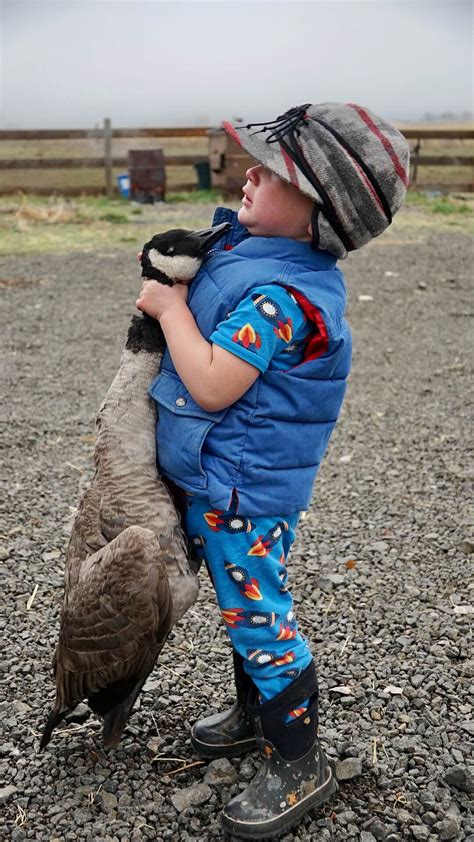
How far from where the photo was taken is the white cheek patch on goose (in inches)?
86.2

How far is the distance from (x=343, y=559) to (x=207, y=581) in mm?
639

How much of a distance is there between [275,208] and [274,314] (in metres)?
0.30

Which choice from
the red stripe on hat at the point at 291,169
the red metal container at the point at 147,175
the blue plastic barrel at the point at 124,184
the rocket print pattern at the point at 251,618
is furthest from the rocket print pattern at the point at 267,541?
the blue plastic barrel at the point at 124,184

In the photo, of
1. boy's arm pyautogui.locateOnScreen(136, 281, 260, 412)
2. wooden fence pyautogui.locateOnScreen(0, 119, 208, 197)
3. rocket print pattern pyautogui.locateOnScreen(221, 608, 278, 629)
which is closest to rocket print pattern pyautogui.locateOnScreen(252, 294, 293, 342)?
boy's arm pyautogui.locateOnScreen(136, 281, 260, 412)

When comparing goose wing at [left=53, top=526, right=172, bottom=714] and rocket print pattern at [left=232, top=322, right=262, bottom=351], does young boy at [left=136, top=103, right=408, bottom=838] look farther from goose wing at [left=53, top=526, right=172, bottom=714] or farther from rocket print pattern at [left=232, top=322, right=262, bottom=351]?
goose wing at [left=53, top=526, right=172, bottom=714]

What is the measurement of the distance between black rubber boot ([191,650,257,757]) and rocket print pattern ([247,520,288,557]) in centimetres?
57

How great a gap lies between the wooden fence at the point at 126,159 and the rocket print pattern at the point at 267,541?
14.7 metres

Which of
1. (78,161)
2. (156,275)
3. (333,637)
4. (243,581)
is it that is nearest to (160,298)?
(156,275)

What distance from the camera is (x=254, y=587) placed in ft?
7.24

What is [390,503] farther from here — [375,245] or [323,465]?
[375,245]

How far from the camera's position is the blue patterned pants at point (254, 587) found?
2197 millimetres

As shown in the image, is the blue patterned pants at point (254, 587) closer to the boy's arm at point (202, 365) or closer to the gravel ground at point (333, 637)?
the boy's arm at point (202, 365)

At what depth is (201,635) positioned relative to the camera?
3338mm

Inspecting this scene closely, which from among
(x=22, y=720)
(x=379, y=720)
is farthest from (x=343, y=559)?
(x=22, y=720)
